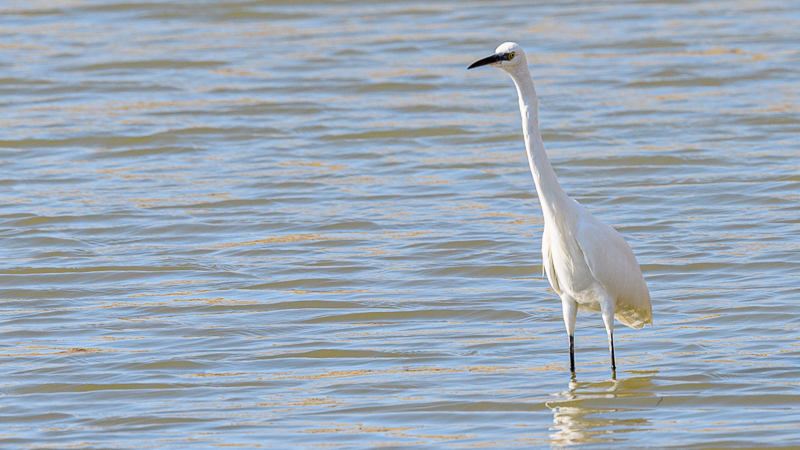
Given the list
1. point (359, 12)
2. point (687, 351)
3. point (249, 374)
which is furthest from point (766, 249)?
point (359, 12)

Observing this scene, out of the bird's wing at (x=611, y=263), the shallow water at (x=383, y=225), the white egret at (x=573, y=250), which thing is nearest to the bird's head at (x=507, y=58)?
the white egret at (x=573, y=250)

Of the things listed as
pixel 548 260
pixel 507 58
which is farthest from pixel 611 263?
pixel 507 58

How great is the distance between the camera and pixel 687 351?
621cm

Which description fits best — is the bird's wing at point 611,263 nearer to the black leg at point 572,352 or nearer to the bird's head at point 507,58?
the black leg at point 572,352

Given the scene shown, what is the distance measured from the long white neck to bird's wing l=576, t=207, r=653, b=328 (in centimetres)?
16

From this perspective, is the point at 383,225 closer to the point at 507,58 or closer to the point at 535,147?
the point at 535,147

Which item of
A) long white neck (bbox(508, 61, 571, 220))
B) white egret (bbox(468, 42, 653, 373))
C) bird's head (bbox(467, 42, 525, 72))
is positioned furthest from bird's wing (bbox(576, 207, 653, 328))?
bird's head (bbox(467, 42, 525, 72))

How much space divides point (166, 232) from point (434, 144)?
321 centimetres

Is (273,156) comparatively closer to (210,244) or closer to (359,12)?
(210,244)

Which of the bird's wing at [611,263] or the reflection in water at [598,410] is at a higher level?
the bird's wing at [611,263]

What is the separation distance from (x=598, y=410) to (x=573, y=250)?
0.72m

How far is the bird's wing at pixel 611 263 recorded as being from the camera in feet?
18.6

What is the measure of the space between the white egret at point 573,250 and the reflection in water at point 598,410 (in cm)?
15

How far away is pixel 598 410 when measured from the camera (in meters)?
5.57
